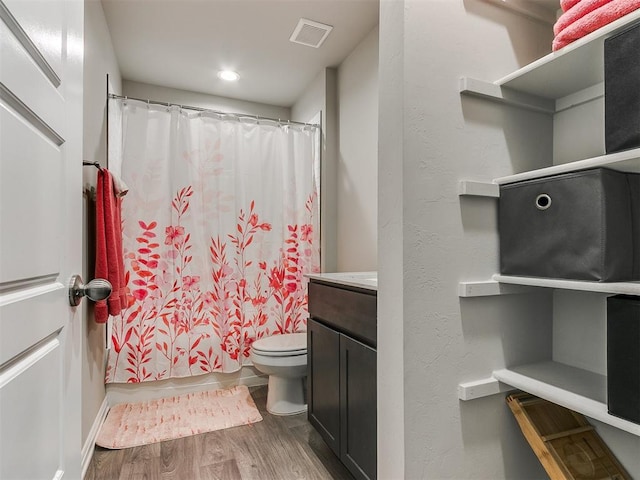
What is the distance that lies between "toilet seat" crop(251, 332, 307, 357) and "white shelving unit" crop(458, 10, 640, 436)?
128 cm

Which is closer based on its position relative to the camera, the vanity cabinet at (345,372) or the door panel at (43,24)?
the door panel at (43,24)

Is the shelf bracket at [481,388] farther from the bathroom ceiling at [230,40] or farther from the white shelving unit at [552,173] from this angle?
the bathroom ceiling at [230,40]

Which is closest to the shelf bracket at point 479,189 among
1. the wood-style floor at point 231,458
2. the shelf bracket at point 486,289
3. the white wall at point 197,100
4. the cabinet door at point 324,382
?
the shelf bracket at point 486,289

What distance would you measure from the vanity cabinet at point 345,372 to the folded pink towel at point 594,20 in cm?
95

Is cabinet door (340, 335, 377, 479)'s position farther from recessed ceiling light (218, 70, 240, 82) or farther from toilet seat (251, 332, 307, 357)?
recessed ceiling light (218, 70, 240, 82)

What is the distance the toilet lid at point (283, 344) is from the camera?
7.36ft

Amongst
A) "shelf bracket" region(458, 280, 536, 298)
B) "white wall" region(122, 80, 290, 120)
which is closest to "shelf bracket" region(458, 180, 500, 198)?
"shelf bracket" region(458, 280, 536, 298)

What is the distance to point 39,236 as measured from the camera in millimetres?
680

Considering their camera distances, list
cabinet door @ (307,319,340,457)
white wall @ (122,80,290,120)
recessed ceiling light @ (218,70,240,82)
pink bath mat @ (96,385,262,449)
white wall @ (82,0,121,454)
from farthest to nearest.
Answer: white wall @ (122,80,290,120)
recessed ceiling light @ (218,70,240,82)
pink bath mat @ (96,385,262,449)
white wall @ (82,0,121,454)
cabinet door @ (307,319,340,457)

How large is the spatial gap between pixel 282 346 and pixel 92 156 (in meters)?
1.53

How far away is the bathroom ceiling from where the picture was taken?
209 cm

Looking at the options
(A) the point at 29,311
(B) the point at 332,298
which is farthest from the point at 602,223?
(A) the point at 29,311

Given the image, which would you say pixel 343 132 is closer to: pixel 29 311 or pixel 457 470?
pixel 457 470

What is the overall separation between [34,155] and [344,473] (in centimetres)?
172
